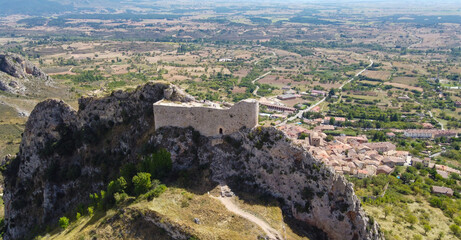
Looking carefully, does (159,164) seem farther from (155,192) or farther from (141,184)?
(155,192)

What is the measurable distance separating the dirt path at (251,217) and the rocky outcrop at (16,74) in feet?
461

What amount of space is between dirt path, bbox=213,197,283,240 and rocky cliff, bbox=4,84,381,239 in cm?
351

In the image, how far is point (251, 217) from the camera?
3997 centimetres

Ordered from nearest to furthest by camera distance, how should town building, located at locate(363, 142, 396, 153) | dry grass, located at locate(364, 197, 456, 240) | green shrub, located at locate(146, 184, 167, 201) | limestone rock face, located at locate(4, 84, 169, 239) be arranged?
green shrub, located at locate(146, 184, 167, 201), limestone rock face, located at locate(4, 84, 169, 239), dry grass, located at locate(364, 197, 456, 240), town building, located at locate(363, 142, 396, 153)

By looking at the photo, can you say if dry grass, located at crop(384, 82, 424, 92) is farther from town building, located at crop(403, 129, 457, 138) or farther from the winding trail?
the winding trail

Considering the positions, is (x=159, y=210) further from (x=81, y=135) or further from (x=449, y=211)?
(x=449, y=211)

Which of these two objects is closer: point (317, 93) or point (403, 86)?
point (317, 93)

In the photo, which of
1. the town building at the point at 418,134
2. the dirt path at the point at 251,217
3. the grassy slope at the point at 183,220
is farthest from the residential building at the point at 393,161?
the dirt path at the point at 251,217

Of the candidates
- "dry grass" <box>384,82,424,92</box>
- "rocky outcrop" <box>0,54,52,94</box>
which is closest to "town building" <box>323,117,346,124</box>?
"dry grass" <box>384,82,424,92</box>

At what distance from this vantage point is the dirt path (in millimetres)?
38375

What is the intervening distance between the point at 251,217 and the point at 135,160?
20.7m

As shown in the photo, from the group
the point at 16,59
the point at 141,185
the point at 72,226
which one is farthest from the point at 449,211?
the point at 16,59

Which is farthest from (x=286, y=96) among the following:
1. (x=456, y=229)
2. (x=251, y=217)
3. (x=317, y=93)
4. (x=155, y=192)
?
(x=251, y=217)

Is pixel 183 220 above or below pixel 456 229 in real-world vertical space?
above
